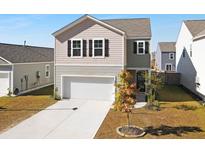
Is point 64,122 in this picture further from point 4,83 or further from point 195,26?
point 195,26

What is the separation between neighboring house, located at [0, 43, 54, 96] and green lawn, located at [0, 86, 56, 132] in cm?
169

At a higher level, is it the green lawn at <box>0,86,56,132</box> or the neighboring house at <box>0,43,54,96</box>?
the neighboring house at <box>0,43,54,96</box>

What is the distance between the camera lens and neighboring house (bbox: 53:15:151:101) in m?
18.2

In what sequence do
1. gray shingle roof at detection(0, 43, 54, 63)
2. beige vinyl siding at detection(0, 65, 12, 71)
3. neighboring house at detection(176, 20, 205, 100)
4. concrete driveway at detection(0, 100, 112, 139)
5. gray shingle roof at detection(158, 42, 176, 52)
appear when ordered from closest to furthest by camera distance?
1. concrete driveway at detection(0, 100, 112, 139)
2. neighboring house at detection(176, 20, 205, 100)
3. beige vinyl siding at detection(0, 65, 12, 71)
4. gray shingle roof at detection(0, 43, 54, 63)
5. gray shingle roof at detection(158, 42, 176, 52)

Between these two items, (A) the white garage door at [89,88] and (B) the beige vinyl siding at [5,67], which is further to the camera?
(B) the beige vinyl siding at [5,67]

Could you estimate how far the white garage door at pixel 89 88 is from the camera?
61.3 feet

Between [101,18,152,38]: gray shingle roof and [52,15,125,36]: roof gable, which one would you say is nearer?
[52,15,125,36]: roof gable

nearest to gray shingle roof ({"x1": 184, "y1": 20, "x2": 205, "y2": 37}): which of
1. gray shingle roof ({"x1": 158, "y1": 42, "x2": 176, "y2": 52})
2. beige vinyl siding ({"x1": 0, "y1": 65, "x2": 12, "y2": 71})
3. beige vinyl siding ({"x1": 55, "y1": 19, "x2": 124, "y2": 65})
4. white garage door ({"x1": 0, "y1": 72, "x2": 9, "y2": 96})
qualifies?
beige vinyl siding ({"x1": 55, "y1": 19, "x2": 124, "y2": 65})

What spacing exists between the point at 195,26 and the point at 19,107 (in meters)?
19.1

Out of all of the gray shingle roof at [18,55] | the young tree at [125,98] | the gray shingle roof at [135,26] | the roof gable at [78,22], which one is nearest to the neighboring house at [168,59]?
the gray shingle roof at [135,26]

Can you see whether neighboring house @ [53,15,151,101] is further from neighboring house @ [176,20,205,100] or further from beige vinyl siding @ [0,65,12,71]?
beige vinyl siding @ [0,65,12,71]

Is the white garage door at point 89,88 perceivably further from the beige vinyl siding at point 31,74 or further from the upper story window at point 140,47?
the beige vinyl siding at point 31,74

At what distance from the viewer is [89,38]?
733 inches

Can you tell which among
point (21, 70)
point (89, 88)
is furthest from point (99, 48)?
point (21, 70)
